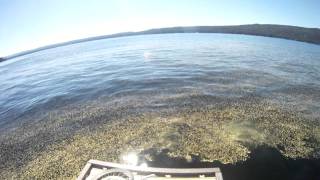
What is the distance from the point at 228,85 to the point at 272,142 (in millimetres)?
13015

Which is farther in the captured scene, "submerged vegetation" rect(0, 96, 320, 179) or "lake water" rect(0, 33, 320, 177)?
"lake water" rect(0, 33, 320, 177)

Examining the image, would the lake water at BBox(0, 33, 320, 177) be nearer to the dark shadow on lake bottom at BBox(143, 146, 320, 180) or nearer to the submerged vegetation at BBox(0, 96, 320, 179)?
the submerged vegetation at BBox(0, 96, 320, 179)

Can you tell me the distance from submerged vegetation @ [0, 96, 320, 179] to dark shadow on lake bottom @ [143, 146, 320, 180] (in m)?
0.35

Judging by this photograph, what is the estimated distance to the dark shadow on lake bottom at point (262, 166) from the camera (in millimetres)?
11156

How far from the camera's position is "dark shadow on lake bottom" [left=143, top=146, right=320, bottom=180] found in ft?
36.6

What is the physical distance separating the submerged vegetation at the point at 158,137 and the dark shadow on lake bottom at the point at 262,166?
0.35 metres

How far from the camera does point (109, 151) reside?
13922 millimetres

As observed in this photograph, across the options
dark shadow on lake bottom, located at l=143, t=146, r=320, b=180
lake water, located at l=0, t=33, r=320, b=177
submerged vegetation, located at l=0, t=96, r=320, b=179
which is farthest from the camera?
lake water, located at l=0, t=33, r=320, b=177

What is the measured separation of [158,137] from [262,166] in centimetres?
571

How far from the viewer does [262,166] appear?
1188cm

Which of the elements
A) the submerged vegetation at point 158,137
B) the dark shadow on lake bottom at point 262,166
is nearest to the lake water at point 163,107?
the submerged vegetation at point 158,137

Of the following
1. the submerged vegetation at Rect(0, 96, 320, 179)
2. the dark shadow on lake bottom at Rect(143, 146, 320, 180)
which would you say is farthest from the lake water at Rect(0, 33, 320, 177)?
the dark shadow on lake bottom at Rect(143, 146, 320, 180)

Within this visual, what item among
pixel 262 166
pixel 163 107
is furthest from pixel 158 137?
pixel 262 166

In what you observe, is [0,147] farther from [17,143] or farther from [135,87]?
[135,87]
